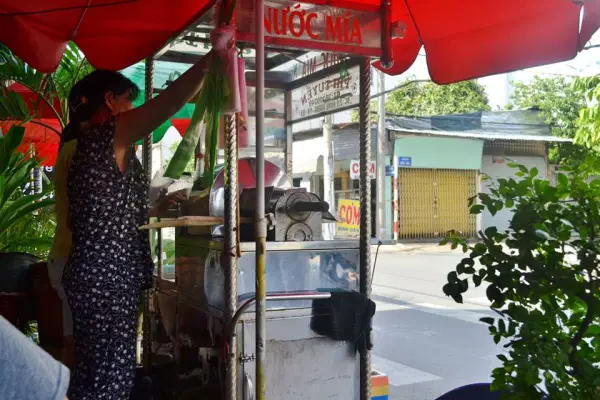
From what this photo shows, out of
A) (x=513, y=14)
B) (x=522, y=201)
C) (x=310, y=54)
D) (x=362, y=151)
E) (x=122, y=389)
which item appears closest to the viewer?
(x=522, y=201)

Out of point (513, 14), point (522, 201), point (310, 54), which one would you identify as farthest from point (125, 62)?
point (522, 201)

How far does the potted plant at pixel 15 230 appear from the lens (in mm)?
3215

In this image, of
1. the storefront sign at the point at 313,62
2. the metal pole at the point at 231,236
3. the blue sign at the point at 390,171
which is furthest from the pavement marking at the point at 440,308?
the blue sign at the point at 390,171

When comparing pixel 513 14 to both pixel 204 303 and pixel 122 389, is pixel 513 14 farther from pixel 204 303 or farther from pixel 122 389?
pixel 122 389

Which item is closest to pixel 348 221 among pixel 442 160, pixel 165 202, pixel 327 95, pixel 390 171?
pixel 327 95

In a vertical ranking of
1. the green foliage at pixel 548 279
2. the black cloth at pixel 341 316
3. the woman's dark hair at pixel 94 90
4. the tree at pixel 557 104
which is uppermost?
the tree at pixel 557 104

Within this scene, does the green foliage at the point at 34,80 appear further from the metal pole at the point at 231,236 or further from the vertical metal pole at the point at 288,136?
the metal pole at the point at 231,236

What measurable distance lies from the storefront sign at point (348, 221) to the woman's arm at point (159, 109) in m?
1.29

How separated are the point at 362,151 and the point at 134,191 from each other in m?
1.21

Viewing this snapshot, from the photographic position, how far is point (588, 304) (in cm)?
170

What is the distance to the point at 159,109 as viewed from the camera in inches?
82.7

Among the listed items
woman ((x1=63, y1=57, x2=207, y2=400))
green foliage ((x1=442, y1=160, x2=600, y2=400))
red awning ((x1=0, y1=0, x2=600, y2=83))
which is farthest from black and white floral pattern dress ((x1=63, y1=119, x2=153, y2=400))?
green foliage ((x1=442, y1=160, x2=600, y2=400))

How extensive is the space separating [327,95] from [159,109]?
4.79ft

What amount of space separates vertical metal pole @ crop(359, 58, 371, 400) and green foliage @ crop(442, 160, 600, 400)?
978mm
